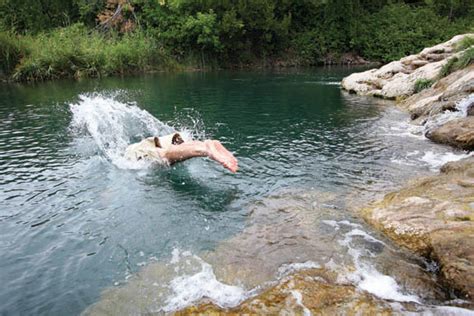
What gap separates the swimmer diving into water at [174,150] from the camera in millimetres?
8672

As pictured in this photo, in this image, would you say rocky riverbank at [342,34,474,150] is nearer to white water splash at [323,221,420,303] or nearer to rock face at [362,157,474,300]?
rock face at [362,157,474,300]

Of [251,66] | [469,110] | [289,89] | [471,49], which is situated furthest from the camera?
[251,66]

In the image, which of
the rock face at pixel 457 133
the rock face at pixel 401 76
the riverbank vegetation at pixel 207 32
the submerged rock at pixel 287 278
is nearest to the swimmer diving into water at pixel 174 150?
the submerged rock at pixel 287 278

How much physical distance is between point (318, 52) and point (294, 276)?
138ft

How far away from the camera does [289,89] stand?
85.0 ft

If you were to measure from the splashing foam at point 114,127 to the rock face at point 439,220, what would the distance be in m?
7.11

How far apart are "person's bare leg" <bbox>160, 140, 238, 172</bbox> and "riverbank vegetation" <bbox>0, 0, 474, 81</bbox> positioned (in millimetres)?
25458

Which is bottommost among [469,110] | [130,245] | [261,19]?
[130,245]

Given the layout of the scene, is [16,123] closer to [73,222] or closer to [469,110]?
[73,222]

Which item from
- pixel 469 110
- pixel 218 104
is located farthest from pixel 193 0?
pixel 469 110

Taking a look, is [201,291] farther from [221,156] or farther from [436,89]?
[436,89]

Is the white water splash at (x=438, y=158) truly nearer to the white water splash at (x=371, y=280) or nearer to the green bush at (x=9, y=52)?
the white water splash at (x=371, y=280)

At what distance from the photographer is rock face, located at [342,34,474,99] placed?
70.5 feet

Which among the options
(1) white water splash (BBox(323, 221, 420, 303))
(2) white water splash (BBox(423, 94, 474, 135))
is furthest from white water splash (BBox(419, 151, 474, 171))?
(1) white water splash (BBox(323, 221, 420, 303))
